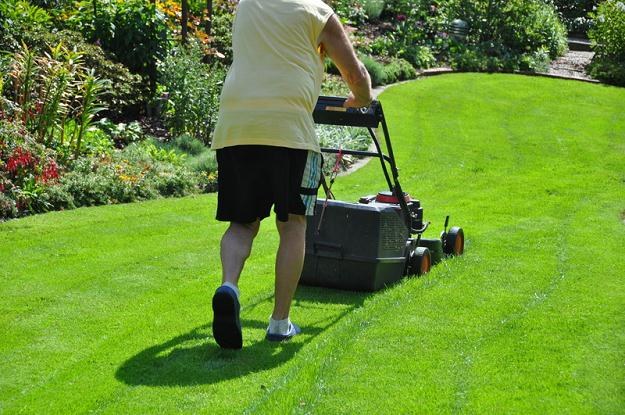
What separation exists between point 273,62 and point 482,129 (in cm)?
897

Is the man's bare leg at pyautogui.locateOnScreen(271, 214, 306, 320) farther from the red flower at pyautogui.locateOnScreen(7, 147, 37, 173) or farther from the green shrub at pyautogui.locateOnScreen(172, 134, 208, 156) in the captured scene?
the green shrub at pyautogui.locateOnScreen(172, 134, 208, 156)

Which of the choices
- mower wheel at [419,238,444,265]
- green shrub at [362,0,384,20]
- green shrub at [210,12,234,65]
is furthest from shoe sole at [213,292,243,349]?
green shrub at [362,0,384,20]

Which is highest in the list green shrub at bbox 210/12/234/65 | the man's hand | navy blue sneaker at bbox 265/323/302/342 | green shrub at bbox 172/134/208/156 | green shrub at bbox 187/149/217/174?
the man's hand

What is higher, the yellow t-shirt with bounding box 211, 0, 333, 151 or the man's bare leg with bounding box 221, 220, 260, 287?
the yellow t-shirt with bounding box 211, 0, 333, 151

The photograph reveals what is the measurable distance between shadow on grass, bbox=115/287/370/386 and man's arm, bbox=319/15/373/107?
129 centimetres

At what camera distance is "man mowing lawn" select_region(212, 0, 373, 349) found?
4863 millimetres

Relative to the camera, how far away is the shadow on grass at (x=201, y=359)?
4.57m

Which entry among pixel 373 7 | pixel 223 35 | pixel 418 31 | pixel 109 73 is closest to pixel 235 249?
pixel 109 73

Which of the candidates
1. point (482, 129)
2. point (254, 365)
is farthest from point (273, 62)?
point (482, 129)

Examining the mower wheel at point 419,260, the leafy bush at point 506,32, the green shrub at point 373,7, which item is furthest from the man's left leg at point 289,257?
the green shrub at point 373,7

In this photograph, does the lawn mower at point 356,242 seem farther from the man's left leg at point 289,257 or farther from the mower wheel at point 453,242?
the man's left leg at point 289,257

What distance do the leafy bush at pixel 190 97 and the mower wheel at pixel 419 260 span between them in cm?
525

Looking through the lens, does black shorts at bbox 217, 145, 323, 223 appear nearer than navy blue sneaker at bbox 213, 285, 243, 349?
No

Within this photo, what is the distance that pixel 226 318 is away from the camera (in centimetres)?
462
